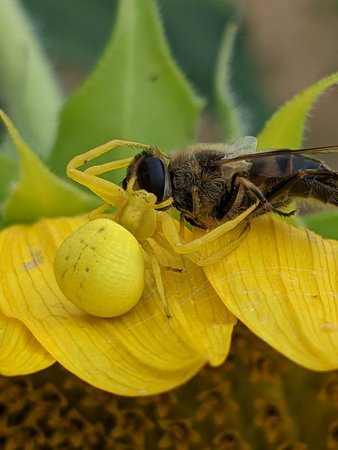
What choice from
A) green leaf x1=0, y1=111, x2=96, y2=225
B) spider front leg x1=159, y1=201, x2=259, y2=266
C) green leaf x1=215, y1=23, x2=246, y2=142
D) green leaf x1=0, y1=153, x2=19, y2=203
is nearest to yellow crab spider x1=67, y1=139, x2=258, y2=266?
spider front leg x1=159, y1=201, x2=259, y2=266

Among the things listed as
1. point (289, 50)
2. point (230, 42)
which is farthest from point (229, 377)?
point (289, 50)

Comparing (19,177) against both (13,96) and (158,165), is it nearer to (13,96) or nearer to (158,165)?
(158,165)

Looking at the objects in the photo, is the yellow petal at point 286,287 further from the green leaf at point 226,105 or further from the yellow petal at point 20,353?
the green leaf at point 226,105

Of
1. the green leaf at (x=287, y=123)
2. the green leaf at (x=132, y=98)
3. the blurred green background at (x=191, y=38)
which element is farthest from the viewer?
the blurred green background at (x=191, y=38)

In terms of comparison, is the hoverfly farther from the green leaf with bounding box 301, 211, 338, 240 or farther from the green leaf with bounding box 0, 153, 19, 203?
the green leaf with bounding box 0, 153, 19, 203

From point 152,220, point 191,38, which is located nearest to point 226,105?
point 152,220

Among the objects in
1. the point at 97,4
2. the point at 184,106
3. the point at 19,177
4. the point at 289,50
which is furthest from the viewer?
the point at 289,50

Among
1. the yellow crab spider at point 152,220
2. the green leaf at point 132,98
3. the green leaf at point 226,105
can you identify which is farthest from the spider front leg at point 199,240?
the green leaf at point 226,105

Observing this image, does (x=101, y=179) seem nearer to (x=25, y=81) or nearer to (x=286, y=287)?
(x=286, y=287)
